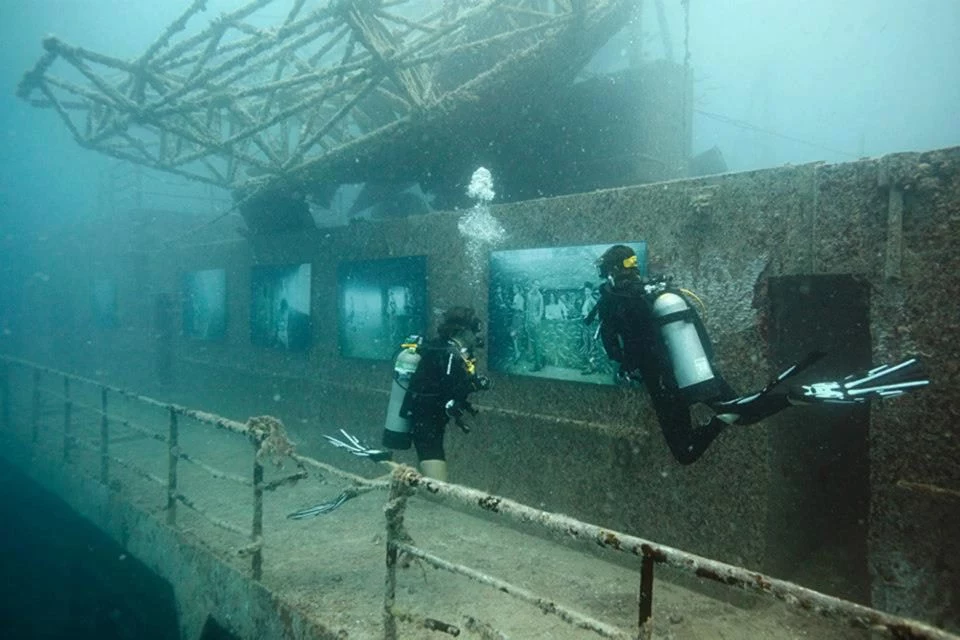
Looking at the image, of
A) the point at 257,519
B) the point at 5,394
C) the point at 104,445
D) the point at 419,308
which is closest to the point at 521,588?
the point at 257,519

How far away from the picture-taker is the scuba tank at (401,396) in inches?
202

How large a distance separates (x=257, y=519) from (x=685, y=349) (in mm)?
3542

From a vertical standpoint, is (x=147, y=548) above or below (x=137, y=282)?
below

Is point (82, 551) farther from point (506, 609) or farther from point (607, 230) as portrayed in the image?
point (607, 230)

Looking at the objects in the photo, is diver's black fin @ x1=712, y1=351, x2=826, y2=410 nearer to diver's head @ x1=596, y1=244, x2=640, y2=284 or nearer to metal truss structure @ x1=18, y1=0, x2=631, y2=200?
diver's head @ x1=596, y1=244, x2=640, y2=284

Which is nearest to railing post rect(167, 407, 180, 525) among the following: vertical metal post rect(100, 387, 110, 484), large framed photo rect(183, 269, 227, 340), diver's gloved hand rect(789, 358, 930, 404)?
vertical metal post rect(100, 387, 110, 484)

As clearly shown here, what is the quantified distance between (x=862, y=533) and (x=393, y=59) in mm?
7520

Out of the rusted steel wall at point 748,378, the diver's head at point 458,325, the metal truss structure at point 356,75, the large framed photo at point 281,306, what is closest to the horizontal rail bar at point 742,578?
the diver's head at point 458,325

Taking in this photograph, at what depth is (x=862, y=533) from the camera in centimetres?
579

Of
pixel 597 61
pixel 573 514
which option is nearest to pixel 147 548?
pixel 573 514

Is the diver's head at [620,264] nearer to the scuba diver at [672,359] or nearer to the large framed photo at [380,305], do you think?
the scuba diver at [672,359]

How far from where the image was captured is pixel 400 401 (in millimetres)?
5207

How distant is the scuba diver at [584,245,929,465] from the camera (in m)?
3.58

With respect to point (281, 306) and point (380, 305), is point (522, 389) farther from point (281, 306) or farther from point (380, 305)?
point (281, 306)
